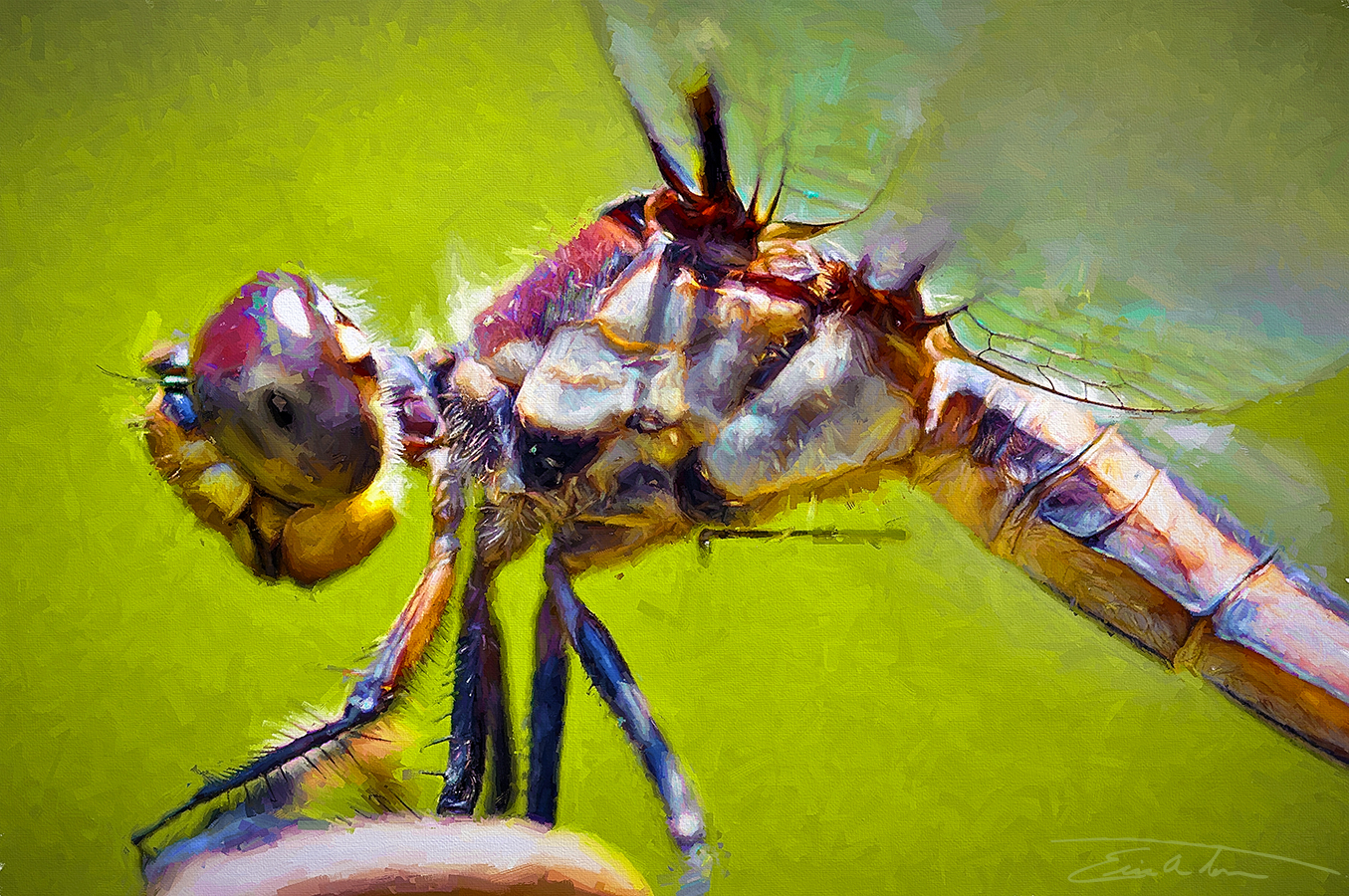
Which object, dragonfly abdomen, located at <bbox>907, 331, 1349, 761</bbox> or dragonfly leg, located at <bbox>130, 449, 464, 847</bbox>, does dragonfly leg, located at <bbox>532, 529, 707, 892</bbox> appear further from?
dragonfly abdomen, located at <bbox>907, 331, 1349, 761</bbox>

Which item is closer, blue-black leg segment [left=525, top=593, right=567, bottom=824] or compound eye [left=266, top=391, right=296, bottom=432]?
compound eye [left=266, top=391, right=296, bottom=432]

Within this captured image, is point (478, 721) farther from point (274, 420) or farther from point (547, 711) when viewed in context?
point (274, 420)

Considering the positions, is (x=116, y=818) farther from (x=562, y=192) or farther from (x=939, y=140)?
(x=939, y=140)
